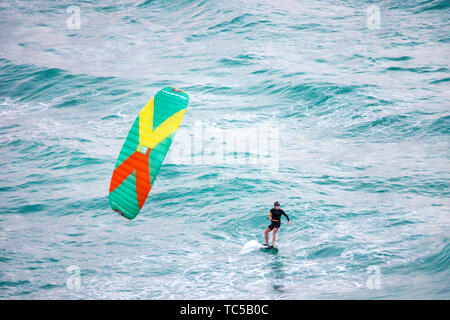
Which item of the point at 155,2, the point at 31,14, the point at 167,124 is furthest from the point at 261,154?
the point at 31,14

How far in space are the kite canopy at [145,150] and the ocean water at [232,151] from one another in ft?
8.01

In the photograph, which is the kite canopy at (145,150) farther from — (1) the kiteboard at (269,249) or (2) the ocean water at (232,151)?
(1) the kiteboard at (269,249)

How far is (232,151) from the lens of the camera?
84.5 feet

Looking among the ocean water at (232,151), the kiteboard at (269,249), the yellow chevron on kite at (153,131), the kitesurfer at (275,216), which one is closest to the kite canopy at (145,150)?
the yellow chevron on kite at (153,131)

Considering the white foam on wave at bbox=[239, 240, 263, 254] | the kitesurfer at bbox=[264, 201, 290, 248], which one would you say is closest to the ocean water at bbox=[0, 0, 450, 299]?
the white foam on wave at bbox=[239, 240, 263, 254]

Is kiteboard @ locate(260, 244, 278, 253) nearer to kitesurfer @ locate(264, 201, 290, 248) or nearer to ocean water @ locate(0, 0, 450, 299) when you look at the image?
ocean water @ locate(0, 0, 450, 299)

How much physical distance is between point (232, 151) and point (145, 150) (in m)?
10.6

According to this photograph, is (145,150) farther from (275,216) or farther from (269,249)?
(269,249)

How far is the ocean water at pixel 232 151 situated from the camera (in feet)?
52.9

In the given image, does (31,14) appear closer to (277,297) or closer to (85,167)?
(85,167)

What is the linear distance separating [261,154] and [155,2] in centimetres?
2595

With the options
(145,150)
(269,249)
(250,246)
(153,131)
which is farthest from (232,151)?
(145,150)

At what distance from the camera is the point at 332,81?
102 feet
